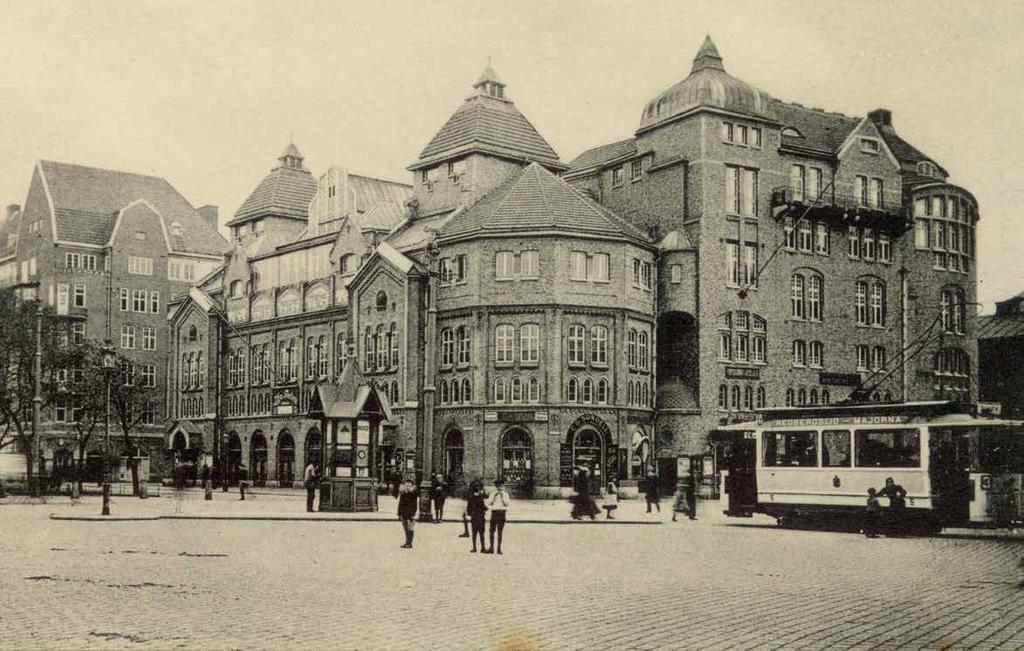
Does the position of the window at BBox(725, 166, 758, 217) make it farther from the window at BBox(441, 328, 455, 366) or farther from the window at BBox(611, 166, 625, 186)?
the window at BBox(441, 328, 455, 366)

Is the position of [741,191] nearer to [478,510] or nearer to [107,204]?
[478,510]

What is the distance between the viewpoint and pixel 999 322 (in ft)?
188

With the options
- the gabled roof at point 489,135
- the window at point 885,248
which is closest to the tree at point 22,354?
the gabled roof at point 489,135

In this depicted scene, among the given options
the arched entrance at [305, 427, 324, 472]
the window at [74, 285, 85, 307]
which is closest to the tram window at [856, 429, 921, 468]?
the arched entrance at [305, 427, 324, 472]

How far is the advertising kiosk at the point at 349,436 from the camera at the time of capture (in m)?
38.3

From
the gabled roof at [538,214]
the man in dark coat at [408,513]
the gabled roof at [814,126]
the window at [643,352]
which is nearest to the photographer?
the man in dark coat at [408,513]

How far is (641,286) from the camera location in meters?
58.0

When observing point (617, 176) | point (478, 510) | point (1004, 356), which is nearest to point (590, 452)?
point (617, 176)

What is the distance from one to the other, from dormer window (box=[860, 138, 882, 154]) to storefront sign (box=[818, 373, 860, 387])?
12118 mm

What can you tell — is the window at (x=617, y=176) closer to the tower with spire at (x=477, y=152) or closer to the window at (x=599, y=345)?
the tower with spire at (x=477, y=152)

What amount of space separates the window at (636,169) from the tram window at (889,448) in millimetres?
32615

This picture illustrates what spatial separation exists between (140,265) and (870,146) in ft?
183

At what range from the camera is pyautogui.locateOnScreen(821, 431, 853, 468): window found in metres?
32.5

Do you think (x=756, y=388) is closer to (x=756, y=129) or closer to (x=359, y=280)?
(x=756, y=129)
